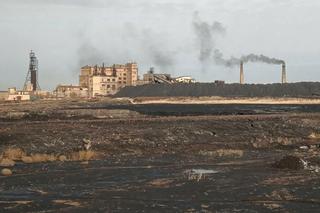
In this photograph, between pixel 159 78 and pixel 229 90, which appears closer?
pixel 229 90

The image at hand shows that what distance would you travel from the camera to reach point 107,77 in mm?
148000

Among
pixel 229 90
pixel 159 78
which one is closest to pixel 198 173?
pixel 229 90

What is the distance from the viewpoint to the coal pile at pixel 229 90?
3772 inches

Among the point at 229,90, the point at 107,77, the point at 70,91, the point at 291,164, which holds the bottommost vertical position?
the point at 291,164

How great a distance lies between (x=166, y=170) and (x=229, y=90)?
81.2 metres

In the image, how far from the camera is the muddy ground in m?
12.8

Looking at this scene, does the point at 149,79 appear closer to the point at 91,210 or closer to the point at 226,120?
the point at 226,120

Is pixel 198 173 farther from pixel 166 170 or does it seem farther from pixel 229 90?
pixel 229 90

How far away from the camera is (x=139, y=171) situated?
18.1 metres

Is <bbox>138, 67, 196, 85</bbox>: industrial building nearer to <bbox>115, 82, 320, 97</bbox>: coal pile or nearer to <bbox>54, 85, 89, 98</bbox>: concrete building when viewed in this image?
<bbox>115, 82, 320, 97</bbox>: coal pile

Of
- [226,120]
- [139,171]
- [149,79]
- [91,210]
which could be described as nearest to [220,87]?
[149,79]

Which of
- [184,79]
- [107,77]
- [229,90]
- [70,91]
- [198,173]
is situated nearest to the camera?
[198,173]

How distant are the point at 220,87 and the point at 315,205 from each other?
292 ft

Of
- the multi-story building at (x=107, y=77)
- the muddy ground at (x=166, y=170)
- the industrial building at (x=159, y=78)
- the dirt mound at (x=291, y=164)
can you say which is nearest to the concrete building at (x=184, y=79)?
the industrial building at (x=159, y=78)
